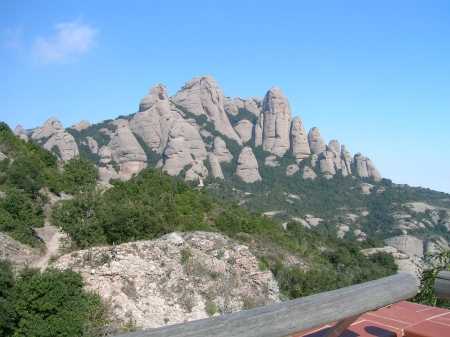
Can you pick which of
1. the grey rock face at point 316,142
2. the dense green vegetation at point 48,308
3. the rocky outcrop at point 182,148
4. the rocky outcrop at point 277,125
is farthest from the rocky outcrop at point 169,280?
the grey rock face at point 316,142

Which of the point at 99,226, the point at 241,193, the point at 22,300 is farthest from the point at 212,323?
the point at 241,193

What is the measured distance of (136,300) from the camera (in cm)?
973

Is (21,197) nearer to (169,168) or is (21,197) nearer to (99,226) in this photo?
(99,226)

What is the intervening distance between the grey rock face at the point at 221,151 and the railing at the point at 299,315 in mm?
81096

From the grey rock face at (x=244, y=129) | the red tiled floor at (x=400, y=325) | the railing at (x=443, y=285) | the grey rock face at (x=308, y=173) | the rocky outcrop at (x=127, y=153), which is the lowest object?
the red tiled floor at (x=400, y=325)

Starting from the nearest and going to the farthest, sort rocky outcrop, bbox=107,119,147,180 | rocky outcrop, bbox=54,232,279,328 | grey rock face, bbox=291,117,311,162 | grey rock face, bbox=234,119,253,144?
rocky outcrop, bbox=54,232,279,328, rocky outcrop, bbox=107,119,147,180, grey rock face, bbox=291,117,311,162, grey rock face, bbox=234,119,253,144

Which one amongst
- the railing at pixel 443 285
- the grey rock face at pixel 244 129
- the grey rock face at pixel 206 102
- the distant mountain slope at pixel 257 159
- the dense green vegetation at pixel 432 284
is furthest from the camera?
the grey rock face at pixel 244 129

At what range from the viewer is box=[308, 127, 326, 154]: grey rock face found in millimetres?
90875

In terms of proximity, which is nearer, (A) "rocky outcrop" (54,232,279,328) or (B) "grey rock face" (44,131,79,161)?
(A) "rocky outcrop" (54,232,279,328)

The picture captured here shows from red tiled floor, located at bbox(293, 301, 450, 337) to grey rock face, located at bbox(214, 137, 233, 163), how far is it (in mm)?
80722

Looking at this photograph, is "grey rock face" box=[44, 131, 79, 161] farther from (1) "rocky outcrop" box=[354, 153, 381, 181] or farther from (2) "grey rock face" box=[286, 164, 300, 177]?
(1) "rocky outcrop" box=[354, 153, 381, 181]

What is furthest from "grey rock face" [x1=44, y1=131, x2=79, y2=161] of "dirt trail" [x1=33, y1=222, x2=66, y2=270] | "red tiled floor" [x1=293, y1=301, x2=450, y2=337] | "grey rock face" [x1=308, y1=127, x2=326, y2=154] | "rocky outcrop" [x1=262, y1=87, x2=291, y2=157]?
"red tiled floor" [x1=293, y1=301, x2=450, y2=337]

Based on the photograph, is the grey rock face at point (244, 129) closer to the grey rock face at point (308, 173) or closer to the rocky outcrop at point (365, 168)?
the grey rock face at point (308, 173)

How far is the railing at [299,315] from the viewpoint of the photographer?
1.13 metres
